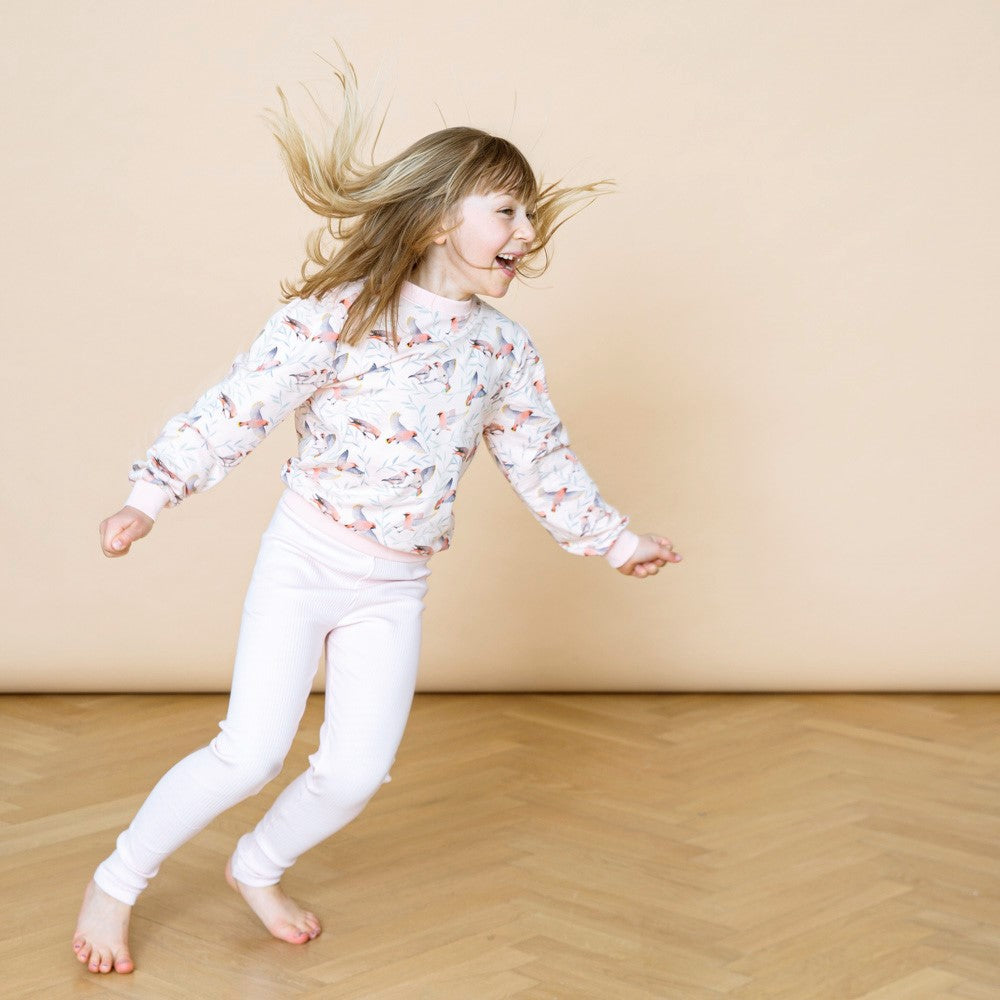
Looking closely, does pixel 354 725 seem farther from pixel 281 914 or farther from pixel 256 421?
pixel 256 421

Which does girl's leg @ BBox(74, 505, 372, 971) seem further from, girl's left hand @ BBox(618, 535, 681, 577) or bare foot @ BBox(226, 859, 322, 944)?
girl's left hand @ BBox(618, 535, 681, 577)

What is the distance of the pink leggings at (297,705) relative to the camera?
5.41 feet

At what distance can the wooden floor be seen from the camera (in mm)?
1610

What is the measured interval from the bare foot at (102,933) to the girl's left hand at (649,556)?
0.79 meters

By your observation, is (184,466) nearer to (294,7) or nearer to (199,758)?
(199,758)

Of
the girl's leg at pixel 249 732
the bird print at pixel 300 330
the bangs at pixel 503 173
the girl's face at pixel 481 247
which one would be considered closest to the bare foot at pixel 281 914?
the girl's leg at pixel 249 732

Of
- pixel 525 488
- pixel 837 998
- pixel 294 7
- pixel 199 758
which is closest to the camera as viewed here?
pixel 837 998

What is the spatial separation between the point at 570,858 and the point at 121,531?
0.82 meters

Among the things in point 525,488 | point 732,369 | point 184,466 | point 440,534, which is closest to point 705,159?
point 732,369

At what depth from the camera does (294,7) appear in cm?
267

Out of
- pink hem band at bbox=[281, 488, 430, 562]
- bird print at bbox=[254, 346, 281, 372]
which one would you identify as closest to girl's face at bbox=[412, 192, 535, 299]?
bird print at bbox=[254, 346, 281, 372]

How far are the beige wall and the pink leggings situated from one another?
3.47 feet

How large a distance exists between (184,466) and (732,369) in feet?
4.74

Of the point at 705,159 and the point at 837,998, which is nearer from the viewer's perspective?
the point at 837,998
